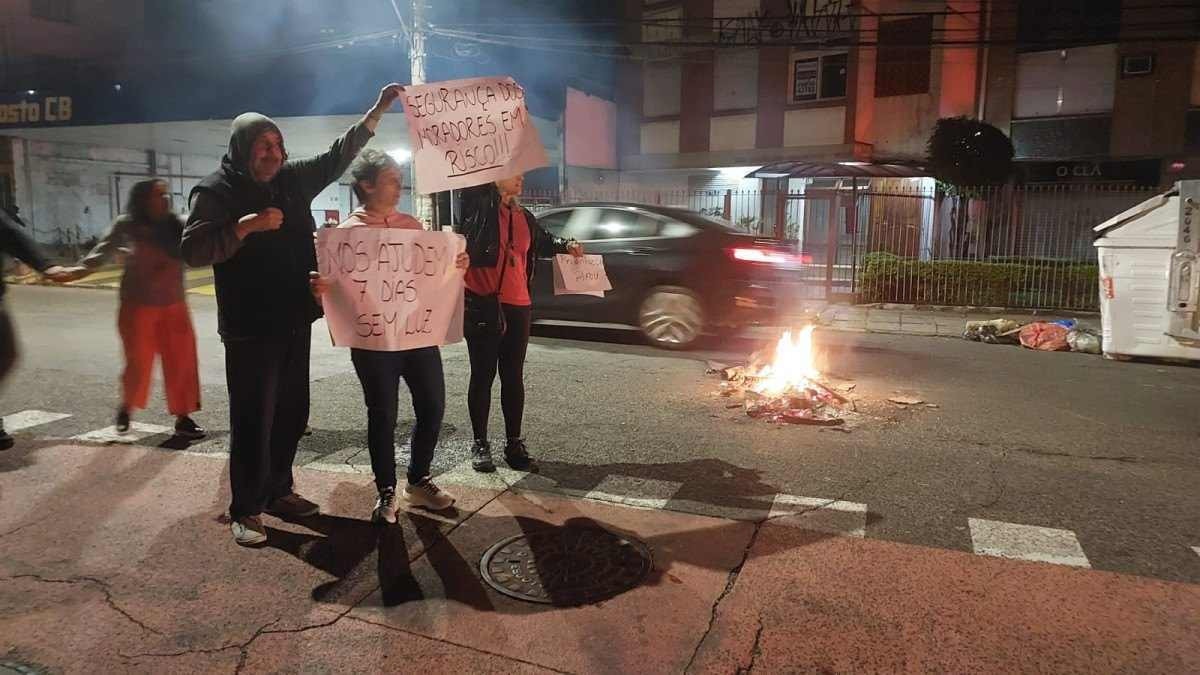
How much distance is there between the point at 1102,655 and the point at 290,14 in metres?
19.9

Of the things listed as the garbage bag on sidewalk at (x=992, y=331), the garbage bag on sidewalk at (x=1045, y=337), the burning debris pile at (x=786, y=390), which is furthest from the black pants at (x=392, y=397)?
the garbage bag on sidewalk at (x=992, y=331)

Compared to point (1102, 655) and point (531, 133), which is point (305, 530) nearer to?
point (531, 133)

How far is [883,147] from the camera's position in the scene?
66.6ft

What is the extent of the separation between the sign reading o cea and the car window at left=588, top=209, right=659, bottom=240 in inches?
590

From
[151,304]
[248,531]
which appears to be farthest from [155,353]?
[248,531]

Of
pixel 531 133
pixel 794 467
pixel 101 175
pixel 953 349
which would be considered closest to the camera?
pixel 531 133

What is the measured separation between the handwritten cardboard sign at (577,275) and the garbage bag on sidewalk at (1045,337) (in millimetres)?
7078

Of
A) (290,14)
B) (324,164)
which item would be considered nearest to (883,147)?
(290,14)

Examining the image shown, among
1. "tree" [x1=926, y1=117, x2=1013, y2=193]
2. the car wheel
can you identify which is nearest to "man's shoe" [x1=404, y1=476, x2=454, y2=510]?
the car wheel

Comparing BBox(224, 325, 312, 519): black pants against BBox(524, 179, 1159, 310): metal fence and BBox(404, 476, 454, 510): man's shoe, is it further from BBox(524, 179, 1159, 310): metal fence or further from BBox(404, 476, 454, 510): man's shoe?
BBox(524, 179, 1159, 310): metal fence

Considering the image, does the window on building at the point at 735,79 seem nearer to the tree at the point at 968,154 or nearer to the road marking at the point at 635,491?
the tree at the point at 968,154

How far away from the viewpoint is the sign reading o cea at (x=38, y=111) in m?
18.2

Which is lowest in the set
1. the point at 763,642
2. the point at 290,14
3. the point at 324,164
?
the point at 763,642

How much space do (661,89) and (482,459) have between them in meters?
20.0
